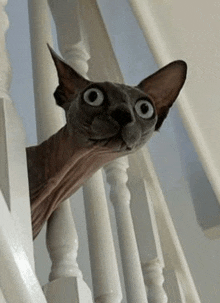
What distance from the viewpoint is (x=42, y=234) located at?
2.40 m

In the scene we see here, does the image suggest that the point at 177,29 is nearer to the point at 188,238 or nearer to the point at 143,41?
the point at 143,41

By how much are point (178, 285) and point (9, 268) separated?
3.24ft

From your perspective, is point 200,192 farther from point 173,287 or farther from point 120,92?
point 120,92

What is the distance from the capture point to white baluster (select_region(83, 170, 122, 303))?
0.91 m

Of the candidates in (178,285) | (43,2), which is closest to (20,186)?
(43,2)

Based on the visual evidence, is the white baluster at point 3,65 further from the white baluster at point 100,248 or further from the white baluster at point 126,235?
the white baluster at point 126,235

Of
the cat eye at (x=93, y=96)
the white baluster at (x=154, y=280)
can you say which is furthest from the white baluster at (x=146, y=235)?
the cat eye at (x=93, y=96)

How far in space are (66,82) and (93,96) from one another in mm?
76

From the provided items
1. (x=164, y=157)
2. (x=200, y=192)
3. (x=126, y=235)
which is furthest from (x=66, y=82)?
(x=200, y=192)

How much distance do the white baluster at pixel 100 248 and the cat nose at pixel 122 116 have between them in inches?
11.9

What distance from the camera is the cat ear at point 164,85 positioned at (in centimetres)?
86

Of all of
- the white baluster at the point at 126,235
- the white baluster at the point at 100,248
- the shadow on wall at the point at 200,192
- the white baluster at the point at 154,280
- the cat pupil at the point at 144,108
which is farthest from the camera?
the shadow on wall at the point at 200,192

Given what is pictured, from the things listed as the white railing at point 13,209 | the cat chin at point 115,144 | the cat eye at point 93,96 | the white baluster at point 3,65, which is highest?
the white baluster at point 3,65

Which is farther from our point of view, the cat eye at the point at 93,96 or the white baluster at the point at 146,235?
the white baluster at the point at 146,235
